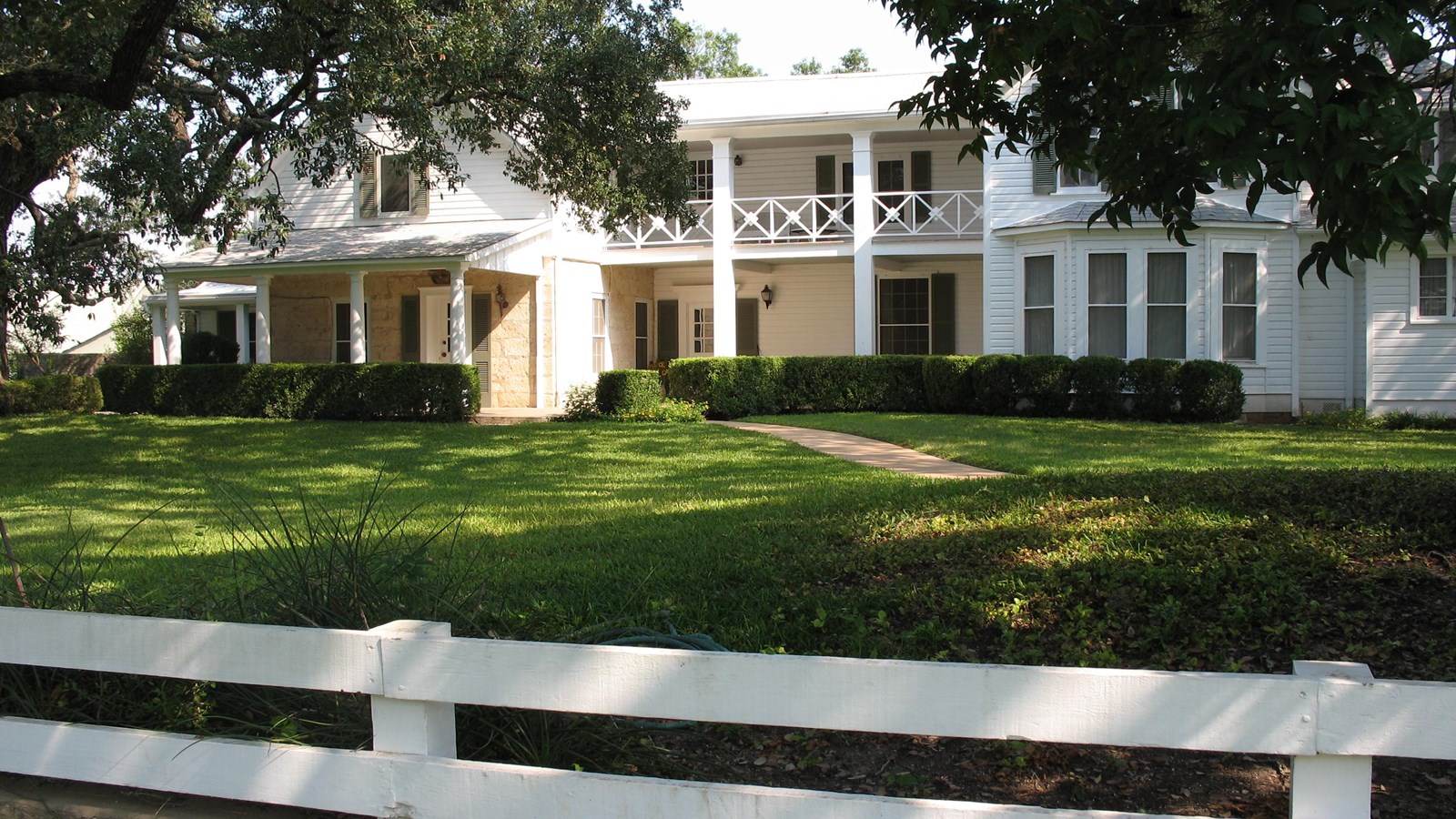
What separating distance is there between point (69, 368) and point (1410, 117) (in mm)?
36855

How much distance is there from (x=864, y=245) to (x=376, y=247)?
30.3 ft

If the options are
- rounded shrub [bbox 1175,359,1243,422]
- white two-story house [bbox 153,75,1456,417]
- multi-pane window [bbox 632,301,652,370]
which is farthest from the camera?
multi-pane window [bbox 632,301,652,370]

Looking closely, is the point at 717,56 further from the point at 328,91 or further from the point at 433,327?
the point at 328,91

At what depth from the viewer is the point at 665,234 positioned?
76.5 feet

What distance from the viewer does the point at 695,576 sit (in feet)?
19.8

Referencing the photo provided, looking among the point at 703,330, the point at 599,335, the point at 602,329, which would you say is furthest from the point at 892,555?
the point at 703,330

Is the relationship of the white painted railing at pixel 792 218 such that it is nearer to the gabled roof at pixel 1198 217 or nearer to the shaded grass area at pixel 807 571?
the gabled roof at pixel 1198 217

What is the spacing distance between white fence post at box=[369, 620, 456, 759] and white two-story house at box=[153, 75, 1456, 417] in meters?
15.0

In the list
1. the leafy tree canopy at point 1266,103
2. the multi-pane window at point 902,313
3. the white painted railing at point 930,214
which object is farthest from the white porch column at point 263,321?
the leafy tree canopy at point 1266,103

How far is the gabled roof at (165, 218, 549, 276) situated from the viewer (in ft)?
65.5

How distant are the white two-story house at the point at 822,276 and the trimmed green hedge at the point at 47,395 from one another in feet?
8.42

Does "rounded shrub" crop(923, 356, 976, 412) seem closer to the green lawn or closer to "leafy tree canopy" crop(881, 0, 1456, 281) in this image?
the green lawn

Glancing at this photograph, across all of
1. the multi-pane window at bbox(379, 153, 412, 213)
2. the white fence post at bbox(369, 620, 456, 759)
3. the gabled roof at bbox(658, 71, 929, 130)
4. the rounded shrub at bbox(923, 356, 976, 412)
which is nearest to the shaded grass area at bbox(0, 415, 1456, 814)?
the white fence post at bbox(369, 620, 456, 759)

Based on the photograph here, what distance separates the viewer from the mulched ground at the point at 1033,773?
3.72 m
